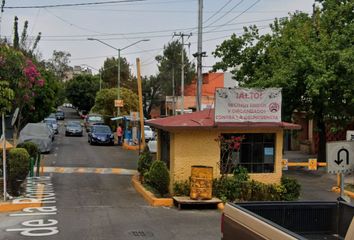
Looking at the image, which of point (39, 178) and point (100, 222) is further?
point (39, 178)

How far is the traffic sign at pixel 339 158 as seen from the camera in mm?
9852

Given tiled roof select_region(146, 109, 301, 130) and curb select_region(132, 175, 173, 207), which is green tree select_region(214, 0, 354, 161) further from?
curb select_region(132, 175, 173, 207)

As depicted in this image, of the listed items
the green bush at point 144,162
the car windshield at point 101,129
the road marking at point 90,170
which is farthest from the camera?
the car windshield at point 101,129

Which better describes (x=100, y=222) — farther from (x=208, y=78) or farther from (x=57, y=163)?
(x=208, y=78)

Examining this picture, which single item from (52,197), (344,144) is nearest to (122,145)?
(52,197)

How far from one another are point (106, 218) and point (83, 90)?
89052 mm

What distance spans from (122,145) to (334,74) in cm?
2488

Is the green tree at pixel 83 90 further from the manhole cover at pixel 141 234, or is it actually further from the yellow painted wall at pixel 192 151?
the manhole cover at pixel 141 234

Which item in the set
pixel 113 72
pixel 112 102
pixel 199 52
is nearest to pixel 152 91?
pixel 113 72

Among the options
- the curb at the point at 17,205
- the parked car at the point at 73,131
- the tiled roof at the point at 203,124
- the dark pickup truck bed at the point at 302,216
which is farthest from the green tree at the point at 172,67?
the dark pickup truck bed at the point at 302,216

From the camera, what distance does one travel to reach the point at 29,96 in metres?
18.0

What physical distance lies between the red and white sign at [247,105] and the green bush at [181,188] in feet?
7.41

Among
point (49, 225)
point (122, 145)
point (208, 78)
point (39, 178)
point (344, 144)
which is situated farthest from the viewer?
point (208, 78)

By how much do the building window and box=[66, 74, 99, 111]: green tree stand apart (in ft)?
275
